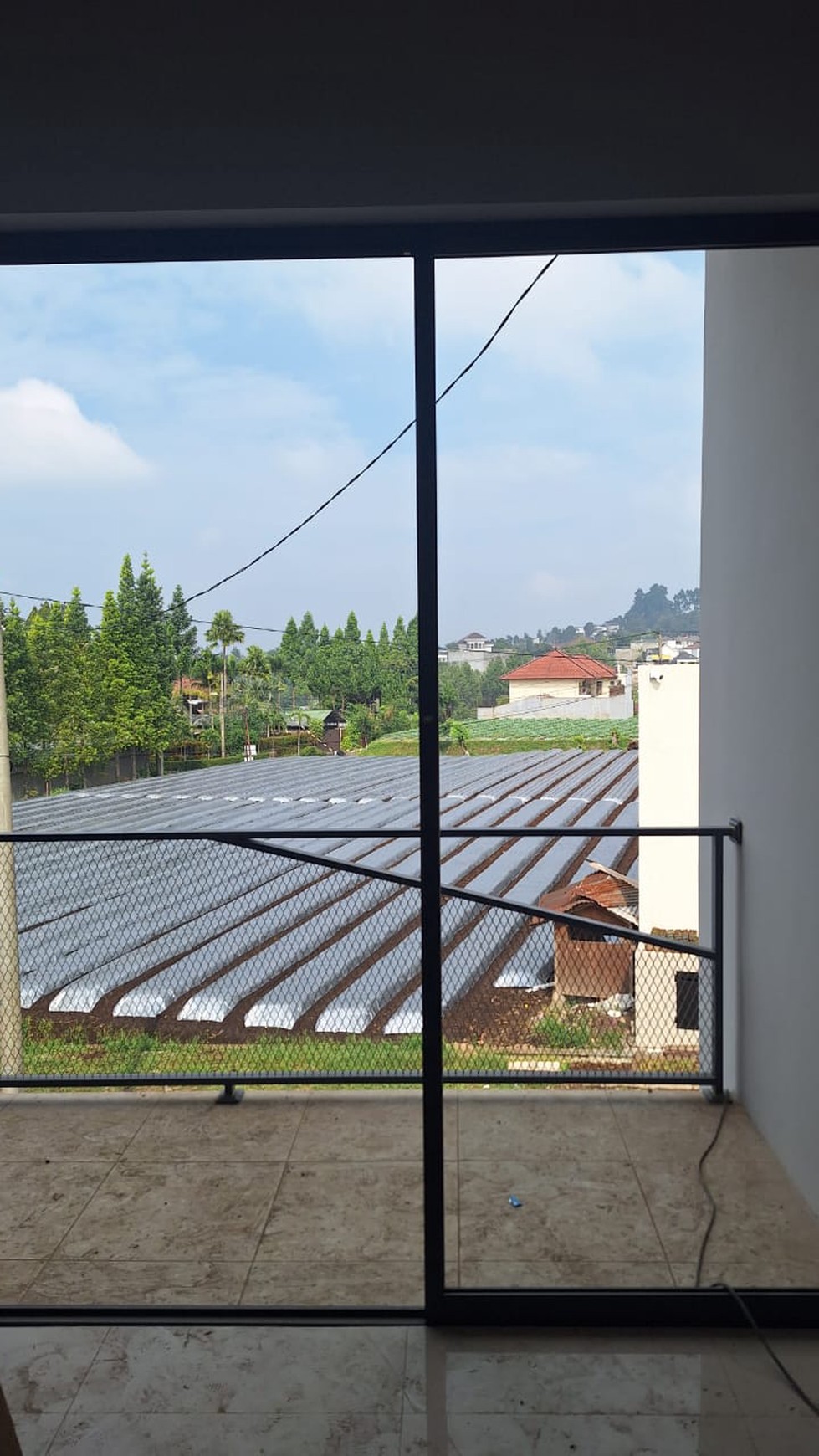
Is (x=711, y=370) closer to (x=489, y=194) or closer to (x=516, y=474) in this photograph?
(x=516, y=474)

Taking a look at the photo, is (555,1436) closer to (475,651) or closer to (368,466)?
(475,651)

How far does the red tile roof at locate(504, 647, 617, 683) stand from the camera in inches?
107

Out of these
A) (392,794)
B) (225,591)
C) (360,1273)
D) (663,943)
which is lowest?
(360,1273)

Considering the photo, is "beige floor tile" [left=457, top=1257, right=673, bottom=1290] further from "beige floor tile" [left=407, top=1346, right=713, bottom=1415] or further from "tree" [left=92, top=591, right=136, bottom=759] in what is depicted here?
"tree" [left=92, top=591, right=136, bottom=759]

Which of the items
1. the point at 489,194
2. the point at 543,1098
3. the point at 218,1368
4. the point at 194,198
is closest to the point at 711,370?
the point at 489,194

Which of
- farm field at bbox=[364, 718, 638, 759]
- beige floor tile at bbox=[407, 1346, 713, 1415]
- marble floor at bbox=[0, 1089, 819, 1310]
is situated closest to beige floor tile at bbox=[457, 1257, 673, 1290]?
marble floor at bbox=[0, 1089, 819, 1310]

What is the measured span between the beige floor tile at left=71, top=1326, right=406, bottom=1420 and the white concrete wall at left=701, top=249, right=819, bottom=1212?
126cm

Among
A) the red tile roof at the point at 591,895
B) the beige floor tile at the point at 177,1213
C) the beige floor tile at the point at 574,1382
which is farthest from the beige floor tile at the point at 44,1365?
the red tile roof at the point at 591,895

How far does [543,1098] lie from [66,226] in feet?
9.17

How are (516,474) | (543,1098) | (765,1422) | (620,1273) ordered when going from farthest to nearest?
(543,1098)
(516,474)
(620,1273)
(765,1422)

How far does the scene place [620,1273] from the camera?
2438 millimetres

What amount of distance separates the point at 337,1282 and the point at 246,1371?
1.20ft

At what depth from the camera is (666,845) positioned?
356 cm

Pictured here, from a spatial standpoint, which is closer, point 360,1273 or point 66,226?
point 66,226
